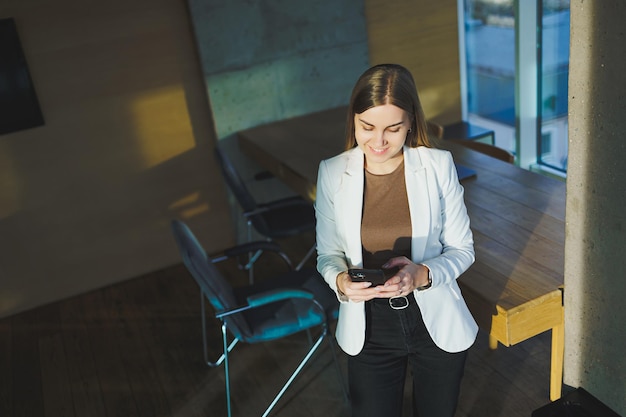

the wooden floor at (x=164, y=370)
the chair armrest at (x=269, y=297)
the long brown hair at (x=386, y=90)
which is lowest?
the wooden floor at (x=164, y=370)

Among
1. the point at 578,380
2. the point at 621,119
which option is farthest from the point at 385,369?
the point at 621,119

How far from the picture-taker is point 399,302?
1888mm

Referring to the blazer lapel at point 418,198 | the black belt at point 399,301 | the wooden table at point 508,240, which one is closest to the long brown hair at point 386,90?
the blazer lapel at point 418,198

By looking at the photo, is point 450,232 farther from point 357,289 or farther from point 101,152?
point 101,152

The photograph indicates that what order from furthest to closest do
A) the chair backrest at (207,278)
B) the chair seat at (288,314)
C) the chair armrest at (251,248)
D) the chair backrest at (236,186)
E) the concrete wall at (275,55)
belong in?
the concrete wall at (275,55)
the chair backrest at (236,186)
the chair armrest at (251,248)
the chair seat at (288,314)
the chair backrest at (207,278)

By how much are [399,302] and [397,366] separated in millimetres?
225

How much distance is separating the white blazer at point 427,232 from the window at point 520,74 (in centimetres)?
272

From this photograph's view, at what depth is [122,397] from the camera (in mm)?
3209

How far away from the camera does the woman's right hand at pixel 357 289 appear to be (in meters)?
1.77

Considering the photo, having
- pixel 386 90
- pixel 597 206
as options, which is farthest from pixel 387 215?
pixel 597 206

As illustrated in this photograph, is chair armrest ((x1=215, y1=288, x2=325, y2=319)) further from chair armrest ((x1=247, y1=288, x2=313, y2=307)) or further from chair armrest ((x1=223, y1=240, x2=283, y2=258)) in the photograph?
chair armrest ((x1=223, y1=240, x2=283, y2=258))

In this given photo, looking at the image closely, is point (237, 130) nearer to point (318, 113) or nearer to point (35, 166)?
point (318, 113)

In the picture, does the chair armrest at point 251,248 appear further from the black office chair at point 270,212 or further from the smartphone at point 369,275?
the smartphone at point 369,275

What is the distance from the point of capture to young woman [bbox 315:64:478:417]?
1830 millimetres
